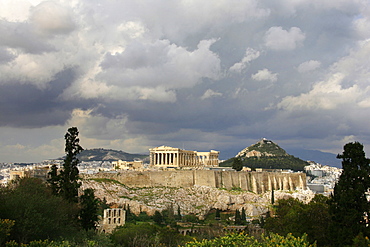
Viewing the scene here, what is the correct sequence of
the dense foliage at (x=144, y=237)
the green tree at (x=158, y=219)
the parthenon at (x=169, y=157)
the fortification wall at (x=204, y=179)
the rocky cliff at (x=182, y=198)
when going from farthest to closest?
the parthenon at (x=169, y=157)
the fortification wall at (x=204, y=179)
the rocky cliff at (x=182, y=198)
the green tree at (x=158, y=219)
the dense foliage at (x=144, y=237)

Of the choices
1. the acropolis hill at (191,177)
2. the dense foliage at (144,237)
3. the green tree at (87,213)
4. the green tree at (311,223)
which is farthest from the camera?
the acropolis hill at (191,177)

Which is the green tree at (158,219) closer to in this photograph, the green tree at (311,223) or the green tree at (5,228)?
the green tree at (311,223)

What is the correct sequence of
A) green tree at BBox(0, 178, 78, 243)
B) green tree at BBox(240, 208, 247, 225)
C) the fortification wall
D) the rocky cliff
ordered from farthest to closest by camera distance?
the fortification wall < the rocky cliff < green tree at BBox(240, 208, 247, 225) < green tree at BBox(0, 178, 78, 243)

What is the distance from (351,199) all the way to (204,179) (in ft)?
195

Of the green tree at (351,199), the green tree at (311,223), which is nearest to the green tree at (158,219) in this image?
the green tree at (311,223)

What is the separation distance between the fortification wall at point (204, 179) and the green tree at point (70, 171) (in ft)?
131

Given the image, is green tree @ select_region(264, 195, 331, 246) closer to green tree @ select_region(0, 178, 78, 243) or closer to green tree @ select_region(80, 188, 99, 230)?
green tree @ select_region(80, 188, 99, 230)

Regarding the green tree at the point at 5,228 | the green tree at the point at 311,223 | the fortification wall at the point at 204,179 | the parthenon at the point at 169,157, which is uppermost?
the parthenon at the point at 169,157

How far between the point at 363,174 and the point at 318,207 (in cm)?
776

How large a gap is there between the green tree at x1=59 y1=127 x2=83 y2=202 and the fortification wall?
131 feet

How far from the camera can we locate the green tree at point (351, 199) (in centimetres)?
2519

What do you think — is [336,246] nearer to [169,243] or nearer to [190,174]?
[169,243]

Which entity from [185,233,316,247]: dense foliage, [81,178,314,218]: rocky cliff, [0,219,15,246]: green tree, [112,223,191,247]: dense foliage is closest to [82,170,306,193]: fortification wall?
[81,178,314,218]: rocky cliff

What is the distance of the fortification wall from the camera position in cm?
7916
